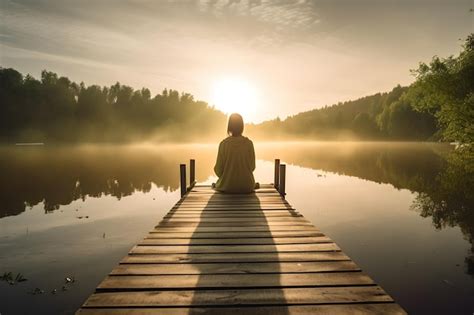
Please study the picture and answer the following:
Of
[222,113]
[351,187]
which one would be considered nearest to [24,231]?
[351,187]

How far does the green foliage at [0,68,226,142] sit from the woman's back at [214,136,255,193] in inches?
3621

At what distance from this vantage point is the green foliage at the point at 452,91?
26.7 meters

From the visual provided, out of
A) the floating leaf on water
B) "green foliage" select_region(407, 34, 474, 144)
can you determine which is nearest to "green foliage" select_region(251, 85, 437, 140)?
"green foliage" select_region(407, 34, 474, 144)

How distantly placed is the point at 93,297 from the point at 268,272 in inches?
94.5

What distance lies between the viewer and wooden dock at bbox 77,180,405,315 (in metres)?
3.56

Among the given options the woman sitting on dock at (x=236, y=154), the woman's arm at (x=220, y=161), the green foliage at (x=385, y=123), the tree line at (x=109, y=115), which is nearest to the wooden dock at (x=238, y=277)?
the woman sitting on dock at (x=236, y=154)

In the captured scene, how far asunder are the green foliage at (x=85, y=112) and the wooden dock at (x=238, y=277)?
9548 cm

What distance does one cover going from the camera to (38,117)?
84812 mm

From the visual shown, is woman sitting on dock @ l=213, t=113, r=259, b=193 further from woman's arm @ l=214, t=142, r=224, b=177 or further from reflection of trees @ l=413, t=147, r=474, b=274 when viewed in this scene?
reflection of trees @ l=413, t=147, r=474, b=274

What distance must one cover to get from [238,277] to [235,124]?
20.7 ft

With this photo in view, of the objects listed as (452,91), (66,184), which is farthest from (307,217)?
(452,91)

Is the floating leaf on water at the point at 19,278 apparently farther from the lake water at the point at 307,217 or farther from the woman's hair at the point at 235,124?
the woman's hair at the point at 235,124

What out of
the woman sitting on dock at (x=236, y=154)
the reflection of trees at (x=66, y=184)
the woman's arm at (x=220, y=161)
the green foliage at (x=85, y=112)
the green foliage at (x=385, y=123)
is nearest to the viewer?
the woman sitting on dock at (x=236, y=154)

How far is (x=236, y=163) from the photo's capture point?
9945 millimetres
